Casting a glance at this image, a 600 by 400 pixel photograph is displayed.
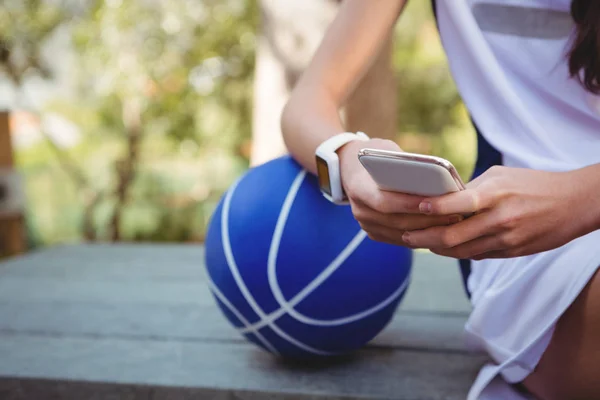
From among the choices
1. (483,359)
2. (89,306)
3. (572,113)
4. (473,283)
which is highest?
(572,113)

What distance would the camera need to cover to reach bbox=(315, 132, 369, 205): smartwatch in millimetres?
1140

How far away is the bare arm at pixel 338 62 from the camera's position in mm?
1315

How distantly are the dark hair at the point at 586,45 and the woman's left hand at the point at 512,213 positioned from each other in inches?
13.0

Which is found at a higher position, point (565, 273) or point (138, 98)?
point (565, 273)

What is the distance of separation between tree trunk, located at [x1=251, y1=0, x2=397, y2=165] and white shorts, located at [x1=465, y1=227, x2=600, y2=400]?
2.13 meters

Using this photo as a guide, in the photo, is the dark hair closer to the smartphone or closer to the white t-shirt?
the white t-shirt

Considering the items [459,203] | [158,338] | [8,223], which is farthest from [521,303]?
[8,223]

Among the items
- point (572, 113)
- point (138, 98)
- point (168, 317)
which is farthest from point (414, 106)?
point (572, 113)

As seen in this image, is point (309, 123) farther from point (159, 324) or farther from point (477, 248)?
point (159, 324)

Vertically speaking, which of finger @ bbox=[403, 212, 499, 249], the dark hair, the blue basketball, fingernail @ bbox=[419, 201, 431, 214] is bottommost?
the blue basketball

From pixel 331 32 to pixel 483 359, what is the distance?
0.88 meters

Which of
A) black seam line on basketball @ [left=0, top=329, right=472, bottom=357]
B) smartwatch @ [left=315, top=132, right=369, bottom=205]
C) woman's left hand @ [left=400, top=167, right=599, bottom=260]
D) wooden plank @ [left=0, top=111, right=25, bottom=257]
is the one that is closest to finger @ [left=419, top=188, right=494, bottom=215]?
woman's left hand @ [left=400, top=167, right=599, bottom=260]

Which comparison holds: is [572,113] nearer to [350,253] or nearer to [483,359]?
[350,253]

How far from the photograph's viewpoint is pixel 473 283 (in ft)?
4.56
